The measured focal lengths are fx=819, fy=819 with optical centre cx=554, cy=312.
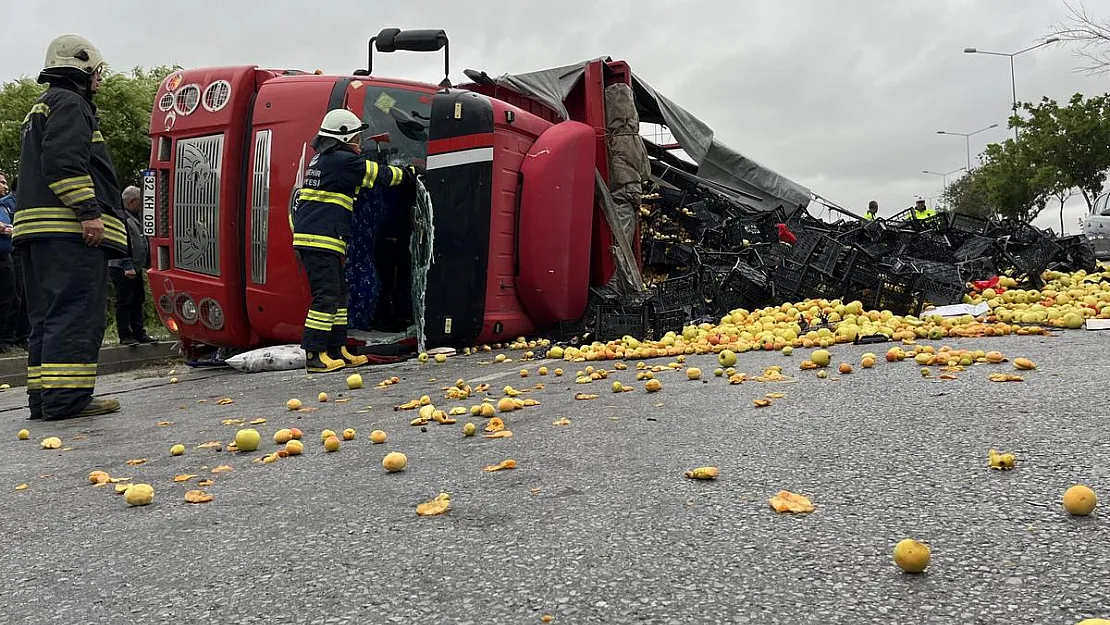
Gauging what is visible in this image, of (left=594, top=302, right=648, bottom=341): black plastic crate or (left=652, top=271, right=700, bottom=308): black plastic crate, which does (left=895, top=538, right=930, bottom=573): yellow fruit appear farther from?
(left=652, top=271, right=700, bottom=308): black plastic crate

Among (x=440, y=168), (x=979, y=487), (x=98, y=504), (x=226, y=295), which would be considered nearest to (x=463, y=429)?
(x=98, y=504)

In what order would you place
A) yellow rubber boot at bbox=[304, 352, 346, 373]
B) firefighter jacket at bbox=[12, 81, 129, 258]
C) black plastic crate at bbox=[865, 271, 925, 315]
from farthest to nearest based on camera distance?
black plastic crate at bbox=[865, 271, 925, 315]
yellow rubber boot at bbox=[304, 352, 346, 373]
firefighter jacket at bbox=[12, 81, 129, 258]

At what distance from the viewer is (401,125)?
24.1 feet

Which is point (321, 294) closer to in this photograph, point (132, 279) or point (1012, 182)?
point (132, 279)

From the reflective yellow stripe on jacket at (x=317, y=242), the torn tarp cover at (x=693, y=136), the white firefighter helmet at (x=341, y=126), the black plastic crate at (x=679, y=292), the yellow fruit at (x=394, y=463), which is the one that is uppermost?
→ the torn tarp cover at (x=693, y=136)

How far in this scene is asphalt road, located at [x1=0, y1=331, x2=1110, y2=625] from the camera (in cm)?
182

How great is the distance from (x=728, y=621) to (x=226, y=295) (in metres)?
6.57

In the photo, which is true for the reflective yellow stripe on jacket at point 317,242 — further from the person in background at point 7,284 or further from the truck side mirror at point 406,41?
the person in background at point 7,284

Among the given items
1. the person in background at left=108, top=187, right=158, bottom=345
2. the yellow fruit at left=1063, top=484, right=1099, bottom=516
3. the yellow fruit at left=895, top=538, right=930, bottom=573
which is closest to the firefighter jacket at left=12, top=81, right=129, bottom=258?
the person in background at left=108, top=187, right=158, bottom=345

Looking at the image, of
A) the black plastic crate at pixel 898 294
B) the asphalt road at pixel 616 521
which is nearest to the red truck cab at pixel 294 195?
the black plastic crate at pixel 898 294

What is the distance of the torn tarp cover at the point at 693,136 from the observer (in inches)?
350

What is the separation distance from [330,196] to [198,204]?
1.63 m

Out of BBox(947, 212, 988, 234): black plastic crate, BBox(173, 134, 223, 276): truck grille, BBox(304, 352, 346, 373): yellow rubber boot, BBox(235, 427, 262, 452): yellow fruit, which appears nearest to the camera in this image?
BBox(235, 427, 262, 452): yellow fruit

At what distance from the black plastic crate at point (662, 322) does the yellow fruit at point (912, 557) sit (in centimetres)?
541
